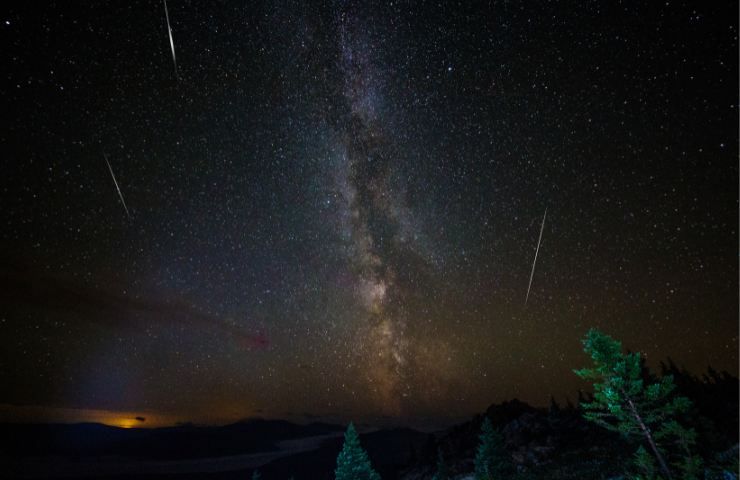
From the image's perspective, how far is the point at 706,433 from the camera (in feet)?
97.1

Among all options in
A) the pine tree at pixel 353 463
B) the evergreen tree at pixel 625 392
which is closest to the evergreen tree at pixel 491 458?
the pine tree at pixel 353 463

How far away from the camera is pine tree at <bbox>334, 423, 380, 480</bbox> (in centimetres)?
2634

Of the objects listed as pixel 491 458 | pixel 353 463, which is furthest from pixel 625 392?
pixel 491 458

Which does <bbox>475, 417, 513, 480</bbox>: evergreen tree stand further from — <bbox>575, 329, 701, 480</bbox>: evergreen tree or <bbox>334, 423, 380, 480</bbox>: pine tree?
<bbox>575, 329, 701, 480</bbox>: evergreen tree

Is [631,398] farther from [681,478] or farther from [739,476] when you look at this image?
[739,476]

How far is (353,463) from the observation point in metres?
26.5

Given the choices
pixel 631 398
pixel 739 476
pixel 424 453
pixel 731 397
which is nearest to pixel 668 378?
pixel 631 398

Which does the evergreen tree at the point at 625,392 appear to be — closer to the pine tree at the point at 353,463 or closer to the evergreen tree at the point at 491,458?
the pine tree at the point at 353,463

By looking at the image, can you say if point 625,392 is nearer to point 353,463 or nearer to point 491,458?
point 353,463

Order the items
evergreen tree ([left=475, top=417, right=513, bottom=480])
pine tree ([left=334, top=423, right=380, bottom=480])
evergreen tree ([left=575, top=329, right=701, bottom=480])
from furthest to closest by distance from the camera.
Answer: evergreen tree ([left=475, top=417, right=513, bottom=480]), pine tree ([left=334, top=423, right=380, bottom=480]), evergreen tree ([left=575, top=329, right=701, bottom=480])

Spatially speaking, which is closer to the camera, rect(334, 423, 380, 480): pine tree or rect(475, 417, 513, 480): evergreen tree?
rect(334, 423, 380, 480): pine tree

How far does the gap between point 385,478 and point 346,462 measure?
106 m

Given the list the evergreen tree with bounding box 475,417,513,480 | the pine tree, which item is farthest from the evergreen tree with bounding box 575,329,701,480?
the evergreen tree with bounding box 475,417,513,480

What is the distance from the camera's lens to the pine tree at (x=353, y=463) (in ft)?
86.4
